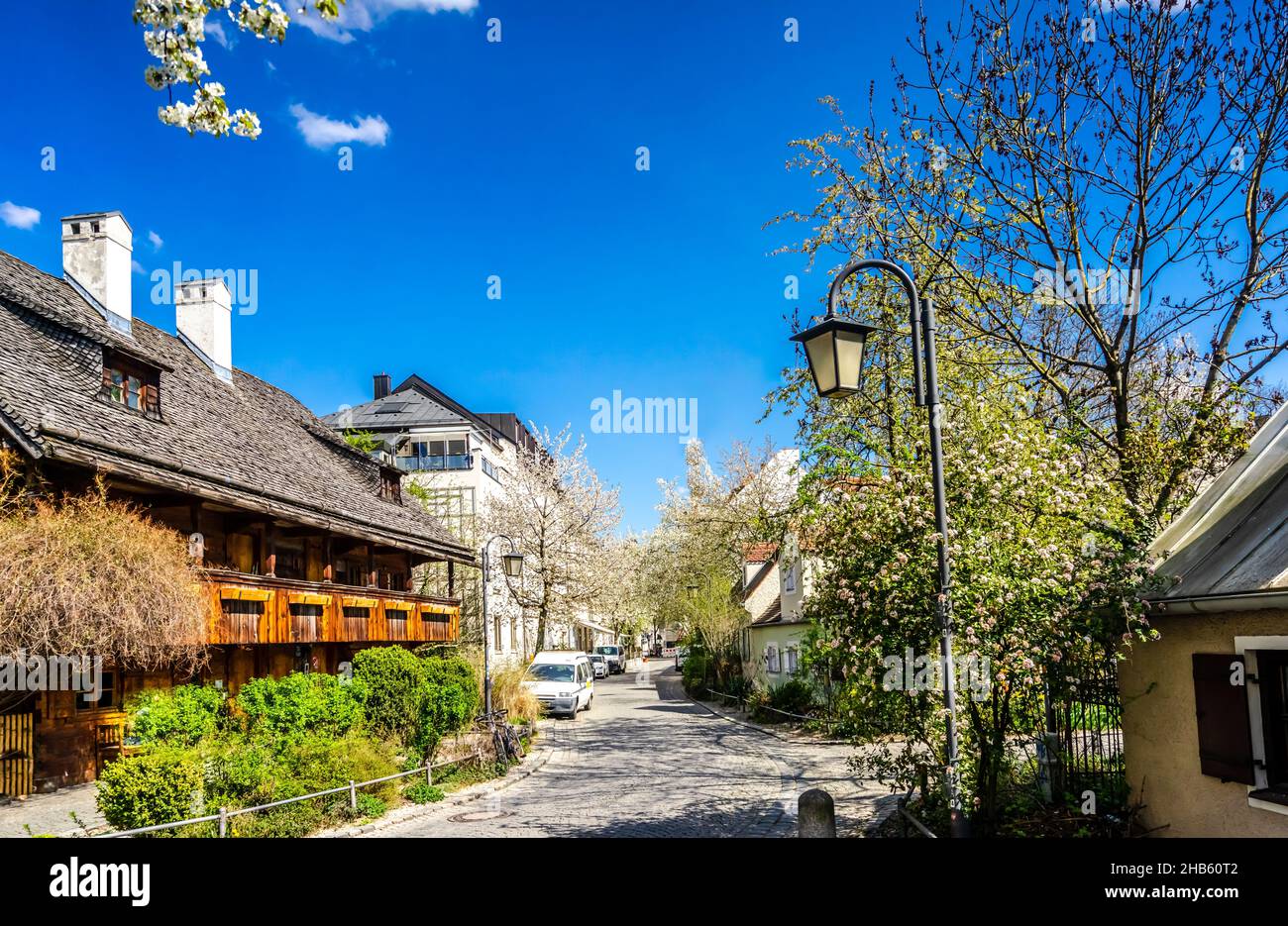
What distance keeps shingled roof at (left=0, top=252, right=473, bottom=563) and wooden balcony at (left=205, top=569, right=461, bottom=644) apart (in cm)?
141

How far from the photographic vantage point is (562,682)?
30109 millimetres

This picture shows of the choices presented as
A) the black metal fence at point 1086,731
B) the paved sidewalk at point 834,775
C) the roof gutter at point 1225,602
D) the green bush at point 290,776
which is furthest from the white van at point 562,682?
the roof gutter at point 1225,602

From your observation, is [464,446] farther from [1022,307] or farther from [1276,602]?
[1276,602]

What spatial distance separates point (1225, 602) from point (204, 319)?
25.6 meters

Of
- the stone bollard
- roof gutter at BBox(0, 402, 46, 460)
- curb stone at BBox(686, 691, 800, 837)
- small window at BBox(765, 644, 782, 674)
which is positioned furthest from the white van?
the stone bollard

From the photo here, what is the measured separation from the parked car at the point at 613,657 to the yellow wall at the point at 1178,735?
5397 centimetres

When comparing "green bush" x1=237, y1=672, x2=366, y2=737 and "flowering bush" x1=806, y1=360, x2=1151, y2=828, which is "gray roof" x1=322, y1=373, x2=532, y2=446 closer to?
"green bush" x1=237, y1=672, x2=366, y2=737

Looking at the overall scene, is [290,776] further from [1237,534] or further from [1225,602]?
[1237,534]

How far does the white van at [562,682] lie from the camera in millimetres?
29222

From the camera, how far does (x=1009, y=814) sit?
31.7 ft

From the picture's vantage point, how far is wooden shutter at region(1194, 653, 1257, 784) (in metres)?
6.98

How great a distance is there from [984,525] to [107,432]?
517 inches
